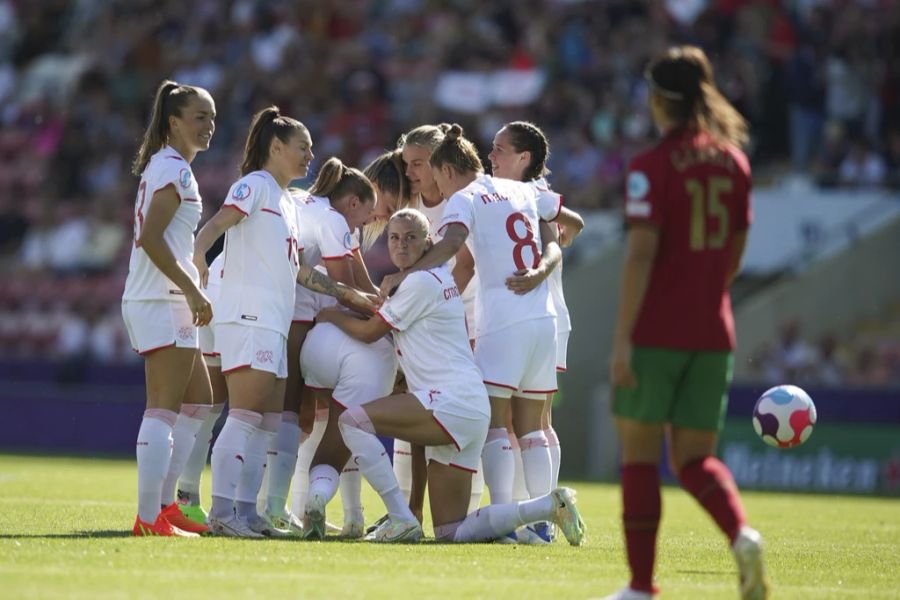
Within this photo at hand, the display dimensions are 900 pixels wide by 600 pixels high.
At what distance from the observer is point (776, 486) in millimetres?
19500

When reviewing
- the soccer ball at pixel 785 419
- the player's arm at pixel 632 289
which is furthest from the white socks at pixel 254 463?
the soccer ball at pixel 785 419

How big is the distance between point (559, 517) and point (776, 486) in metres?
10.9

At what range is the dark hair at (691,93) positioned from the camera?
6871mm

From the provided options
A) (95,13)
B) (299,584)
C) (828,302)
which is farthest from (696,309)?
(95,13)

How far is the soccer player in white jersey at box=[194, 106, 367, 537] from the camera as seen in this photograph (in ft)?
29.9

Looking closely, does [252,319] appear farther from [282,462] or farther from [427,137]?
[427,137]

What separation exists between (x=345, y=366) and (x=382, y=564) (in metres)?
2.06

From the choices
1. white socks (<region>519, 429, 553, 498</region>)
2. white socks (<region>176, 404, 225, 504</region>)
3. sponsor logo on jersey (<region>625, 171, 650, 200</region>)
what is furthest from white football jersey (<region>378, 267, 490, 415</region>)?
sponsor logo on jersey (<region>625, 171, 650, 200</region>)

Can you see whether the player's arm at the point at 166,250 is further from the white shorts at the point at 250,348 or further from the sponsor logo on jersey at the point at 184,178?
the white shorts at the point at 250,348

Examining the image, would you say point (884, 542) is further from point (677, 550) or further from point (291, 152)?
point (291, 152)

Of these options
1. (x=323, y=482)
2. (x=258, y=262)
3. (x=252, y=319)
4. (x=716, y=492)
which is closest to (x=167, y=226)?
(x=258, y=262)

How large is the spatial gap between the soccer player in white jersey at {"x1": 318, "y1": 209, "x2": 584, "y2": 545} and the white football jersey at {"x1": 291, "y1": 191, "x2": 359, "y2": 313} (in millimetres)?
459

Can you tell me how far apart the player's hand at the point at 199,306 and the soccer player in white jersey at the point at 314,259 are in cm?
141

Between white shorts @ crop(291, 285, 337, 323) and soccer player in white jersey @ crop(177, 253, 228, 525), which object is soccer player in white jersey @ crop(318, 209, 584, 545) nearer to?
white shorts @ crop(291, 285, 337, 323)
